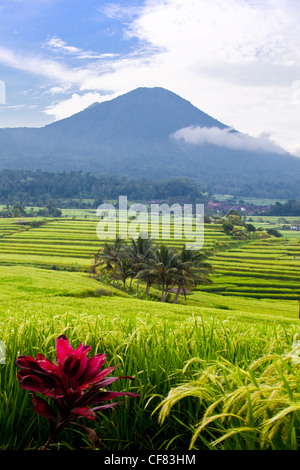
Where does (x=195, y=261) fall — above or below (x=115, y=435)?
below

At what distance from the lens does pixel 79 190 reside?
420 ft

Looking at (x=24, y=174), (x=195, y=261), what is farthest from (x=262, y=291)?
(x=24, y=174)

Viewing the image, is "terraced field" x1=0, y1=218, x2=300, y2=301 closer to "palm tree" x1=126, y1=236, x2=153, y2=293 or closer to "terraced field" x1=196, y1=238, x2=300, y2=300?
"terraced field" x1=196, y1=238, x2=300, y2=300

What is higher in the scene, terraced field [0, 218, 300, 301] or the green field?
the green field

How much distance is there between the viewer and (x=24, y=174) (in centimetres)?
13262

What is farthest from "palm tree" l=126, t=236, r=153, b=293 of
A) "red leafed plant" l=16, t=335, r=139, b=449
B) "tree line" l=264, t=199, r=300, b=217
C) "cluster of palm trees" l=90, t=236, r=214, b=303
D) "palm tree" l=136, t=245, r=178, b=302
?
"tree line" l=264, t=199, r=300, b=217

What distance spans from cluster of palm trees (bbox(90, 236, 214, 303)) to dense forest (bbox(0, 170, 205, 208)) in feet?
269

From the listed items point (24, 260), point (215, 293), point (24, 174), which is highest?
point (24, 174)

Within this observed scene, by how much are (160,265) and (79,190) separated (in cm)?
10898

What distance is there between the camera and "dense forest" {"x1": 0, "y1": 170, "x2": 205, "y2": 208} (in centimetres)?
11244

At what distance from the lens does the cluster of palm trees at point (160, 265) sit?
76.1 ft
